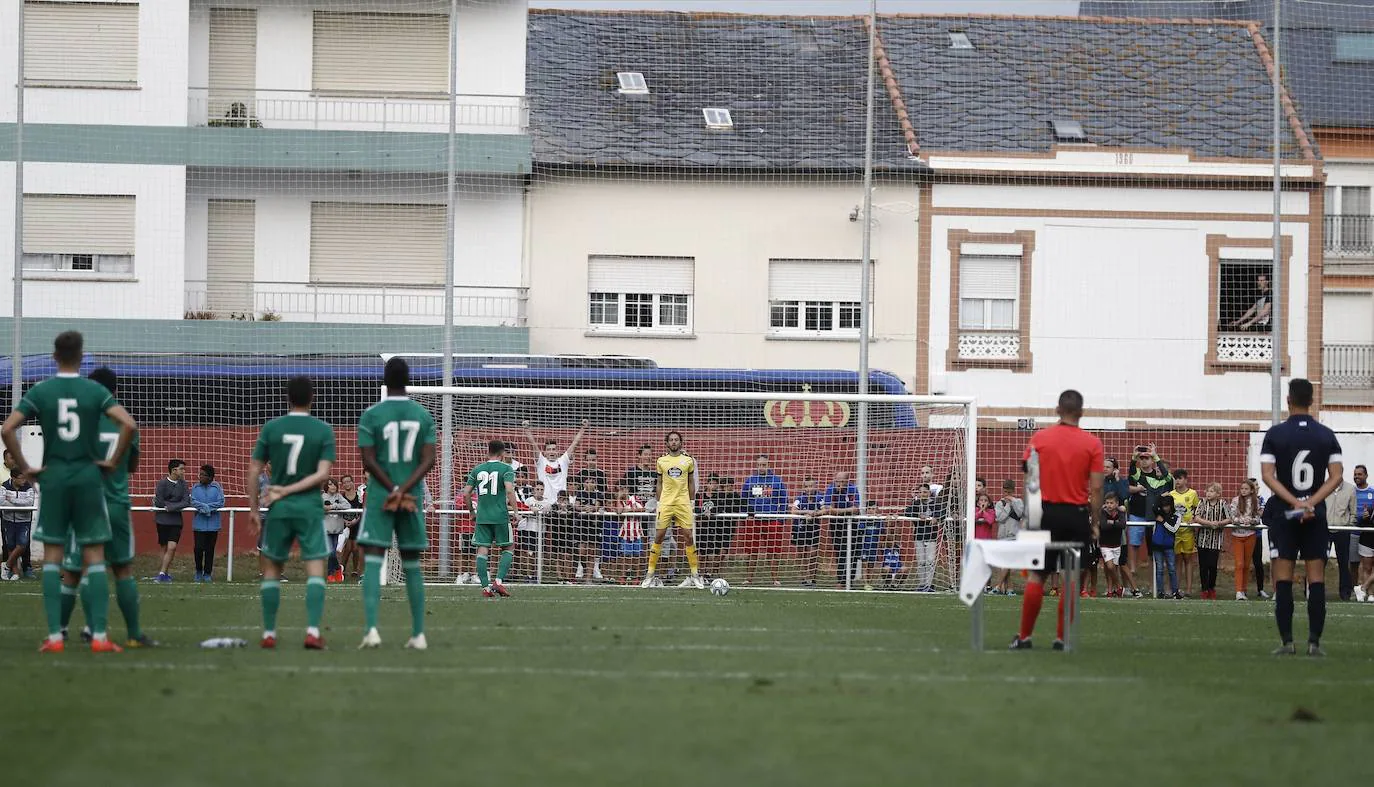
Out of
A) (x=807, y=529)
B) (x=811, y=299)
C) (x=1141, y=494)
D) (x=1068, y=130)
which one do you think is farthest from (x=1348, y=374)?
(x=807, y=529)

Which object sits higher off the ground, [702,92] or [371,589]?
[702,92]

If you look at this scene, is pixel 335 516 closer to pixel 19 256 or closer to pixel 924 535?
pixel 19 256

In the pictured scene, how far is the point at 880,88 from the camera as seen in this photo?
34.2m

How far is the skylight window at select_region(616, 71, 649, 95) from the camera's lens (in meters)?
33.4

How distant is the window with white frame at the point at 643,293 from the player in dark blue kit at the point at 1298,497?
19816mm

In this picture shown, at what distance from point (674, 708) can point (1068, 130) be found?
26.8 metres

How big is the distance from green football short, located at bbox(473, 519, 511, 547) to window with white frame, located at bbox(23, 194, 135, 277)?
14.5 meters

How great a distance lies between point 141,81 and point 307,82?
2879 millimetres

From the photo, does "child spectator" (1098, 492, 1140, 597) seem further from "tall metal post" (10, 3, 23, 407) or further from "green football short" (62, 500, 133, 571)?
"tall metal post" (10, 3, 23, 407)

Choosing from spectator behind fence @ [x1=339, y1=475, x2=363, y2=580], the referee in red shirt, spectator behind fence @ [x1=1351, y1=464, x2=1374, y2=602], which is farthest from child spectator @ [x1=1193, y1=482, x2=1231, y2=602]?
the referee in red shirt

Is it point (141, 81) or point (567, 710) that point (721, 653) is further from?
point (141, 81)

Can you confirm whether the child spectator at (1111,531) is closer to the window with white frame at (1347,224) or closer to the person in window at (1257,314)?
the person in window at (1257,314)

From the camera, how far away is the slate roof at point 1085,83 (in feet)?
108

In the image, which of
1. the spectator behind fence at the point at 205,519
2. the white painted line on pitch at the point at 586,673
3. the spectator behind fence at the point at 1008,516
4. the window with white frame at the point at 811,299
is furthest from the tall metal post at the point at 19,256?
the white painted line on pitch at the point at 586,673
